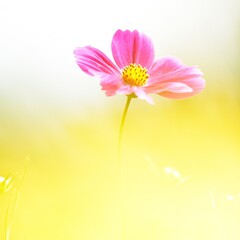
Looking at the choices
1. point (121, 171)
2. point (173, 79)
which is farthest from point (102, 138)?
point (173, 79)

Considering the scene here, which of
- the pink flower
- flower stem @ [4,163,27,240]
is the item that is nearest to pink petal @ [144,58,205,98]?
the pink flower

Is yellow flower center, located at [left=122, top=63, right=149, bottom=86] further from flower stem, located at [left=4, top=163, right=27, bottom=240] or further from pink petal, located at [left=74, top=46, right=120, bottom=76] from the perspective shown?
flower stem, located at [left=4, top=163, right=27, bottom=240]

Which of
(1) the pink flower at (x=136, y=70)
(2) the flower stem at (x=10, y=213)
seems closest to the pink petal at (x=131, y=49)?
(1) the pink flower at (x=136, y=70)

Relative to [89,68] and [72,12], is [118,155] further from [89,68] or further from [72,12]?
[72,12]

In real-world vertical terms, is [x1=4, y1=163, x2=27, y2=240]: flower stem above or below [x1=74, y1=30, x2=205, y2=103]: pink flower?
below

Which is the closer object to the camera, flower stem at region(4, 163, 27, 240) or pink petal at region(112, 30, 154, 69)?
flower stem at region(4, 163, 27, 240)

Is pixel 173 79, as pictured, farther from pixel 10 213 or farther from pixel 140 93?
pixel 10 213

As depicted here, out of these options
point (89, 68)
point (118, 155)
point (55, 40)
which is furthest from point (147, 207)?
point (55, 40)
